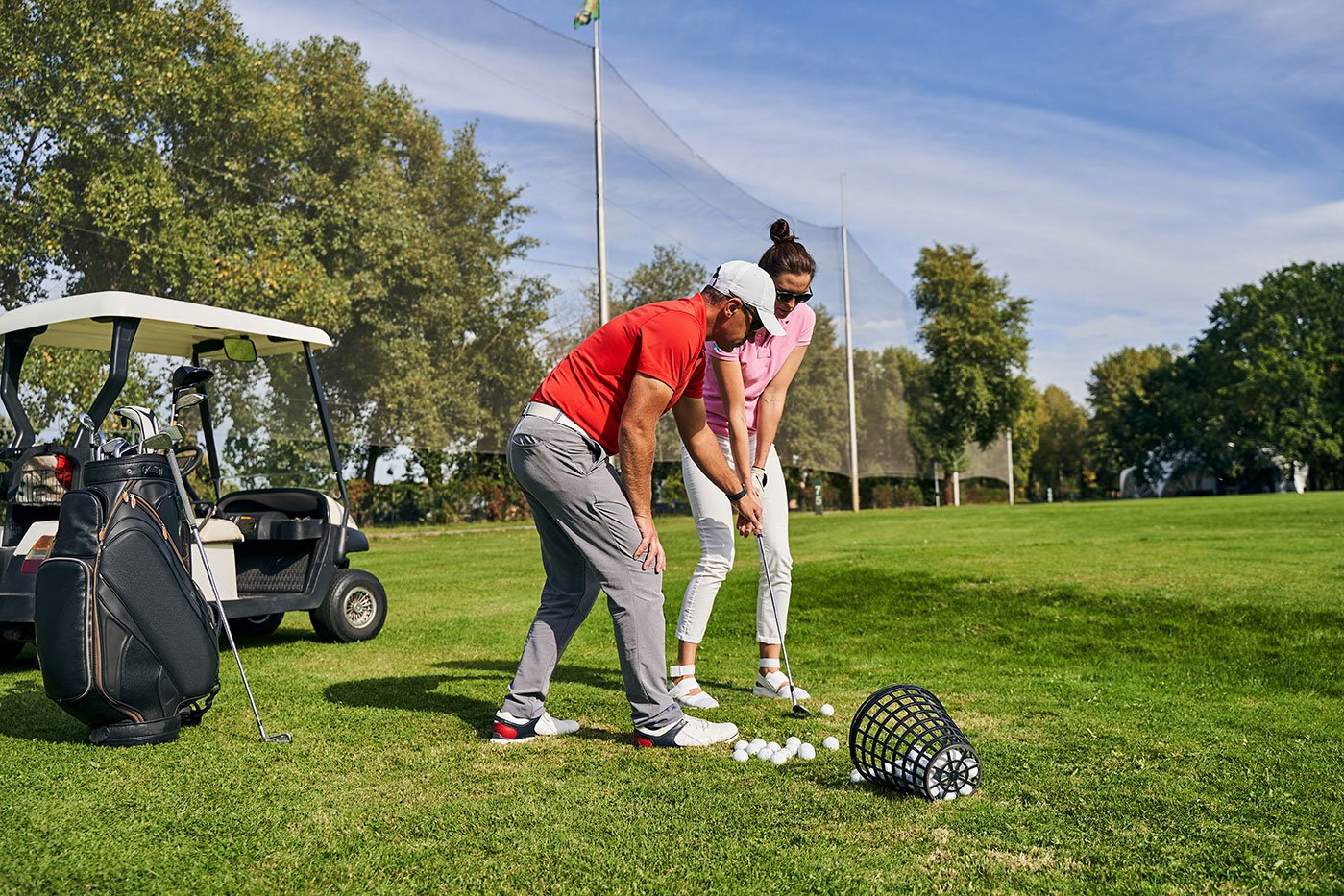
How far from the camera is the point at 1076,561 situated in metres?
9.70

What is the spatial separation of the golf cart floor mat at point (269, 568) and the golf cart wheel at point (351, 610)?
0.23 m

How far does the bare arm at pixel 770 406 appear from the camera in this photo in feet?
15.4

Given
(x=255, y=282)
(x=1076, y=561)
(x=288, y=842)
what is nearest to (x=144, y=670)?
(x=288, y=842)

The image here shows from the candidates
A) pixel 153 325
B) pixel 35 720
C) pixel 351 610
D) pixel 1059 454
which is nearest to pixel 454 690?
pixel 35 720

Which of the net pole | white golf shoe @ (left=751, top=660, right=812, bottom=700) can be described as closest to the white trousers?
white golf shoe @ (left=751, top=660, right=812, bottom=700)

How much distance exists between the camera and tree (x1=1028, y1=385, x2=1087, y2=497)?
76250 millimetres

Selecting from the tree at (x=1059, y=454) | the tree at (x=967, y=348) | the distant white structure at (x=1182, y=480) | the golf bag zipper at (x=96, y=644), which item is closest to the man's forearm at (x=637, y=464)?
the golf bag zipper at (x=96, y=644)

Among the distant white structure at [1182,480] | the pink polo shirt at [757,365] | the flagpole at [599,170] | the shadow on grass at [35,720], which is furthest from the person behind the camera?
the distant white structure at [1182,480]

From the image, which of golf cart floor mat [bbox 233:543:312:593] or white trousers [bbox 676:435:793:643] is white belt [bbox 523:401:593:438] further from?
golf cart floor mat [bbox 233:543:312:593]

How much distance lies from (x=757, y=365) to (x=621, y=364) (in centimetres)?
115

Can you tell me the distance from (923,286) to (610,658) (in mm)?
43506

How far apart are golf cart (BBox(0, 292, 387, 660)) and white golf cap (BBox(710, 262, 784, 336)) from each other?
96.3 inches

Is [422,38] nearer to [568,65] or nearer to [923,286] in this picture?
[568,65]

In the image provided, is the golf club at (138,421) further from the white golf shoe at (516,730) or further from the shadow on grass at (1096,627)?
the shadow on grass at (1096,627)
